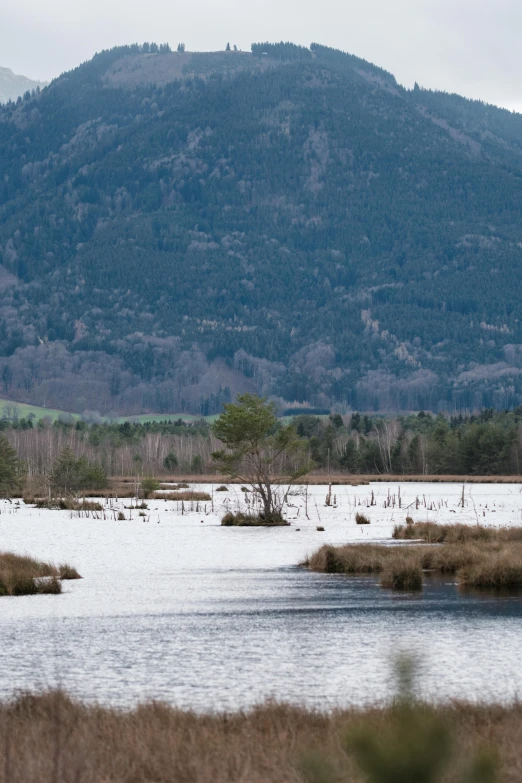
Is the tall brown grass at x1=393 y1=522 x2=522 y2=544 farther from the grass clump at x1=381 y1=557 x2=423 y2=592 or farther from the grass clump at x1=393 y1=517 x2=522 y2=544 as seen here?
the grass clump at x1=381 y1=557 x2=423 y2=592

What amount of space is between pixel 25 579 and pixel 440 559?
17.6m

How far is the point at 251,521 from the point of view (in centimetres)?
8162

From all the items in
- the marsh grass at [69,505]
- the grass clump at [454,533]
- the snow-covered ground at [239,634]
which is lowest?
the snow-covered ground at [239,634]

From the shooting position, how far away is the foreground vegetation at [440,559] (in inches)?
1713

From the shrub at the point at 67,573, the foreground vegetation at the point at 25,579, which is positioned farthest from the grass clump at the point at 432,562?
the foreground vegetation at the point at 25,579

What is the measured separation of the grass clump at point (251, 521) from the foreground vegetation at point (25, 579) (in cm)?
3518

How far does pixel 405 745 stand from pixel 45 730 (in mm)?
10074

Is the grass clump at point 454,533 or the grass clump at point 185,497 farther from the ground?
the grass clump at point 185,497

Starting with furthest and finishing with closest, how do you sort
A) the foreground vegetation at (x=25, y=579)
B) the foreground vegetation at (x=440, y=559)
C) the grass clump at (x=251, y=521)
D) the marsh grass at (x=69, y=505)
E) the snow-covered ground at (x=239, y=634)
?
the marsh grass at (x=69, y=505)
the grass clump at (x=251, y=521)
the foreground vegetation at (x=440, y=559)
the foreground vegetation at (x=25, y=579)
the snow-covered ground at (x=239, y=634)

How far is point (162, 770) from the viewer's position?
56.3ft

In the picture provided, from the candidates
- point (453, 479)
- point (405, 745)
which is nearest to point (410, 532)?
point (405, 745)

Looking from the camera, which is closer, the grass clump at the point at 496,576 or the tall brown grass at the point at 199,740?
the tall brown grass at the point at 199,740

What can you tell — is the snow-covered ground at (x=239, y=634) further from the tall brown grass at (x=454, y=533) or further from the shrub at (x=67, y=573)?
the tall brown grass at (x=454, y=533)

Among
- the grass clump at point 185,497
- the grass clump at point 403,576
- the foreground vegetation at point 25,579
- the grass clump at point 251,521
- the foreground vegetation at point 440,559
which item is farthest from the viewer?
the grass clump at point 185,497
